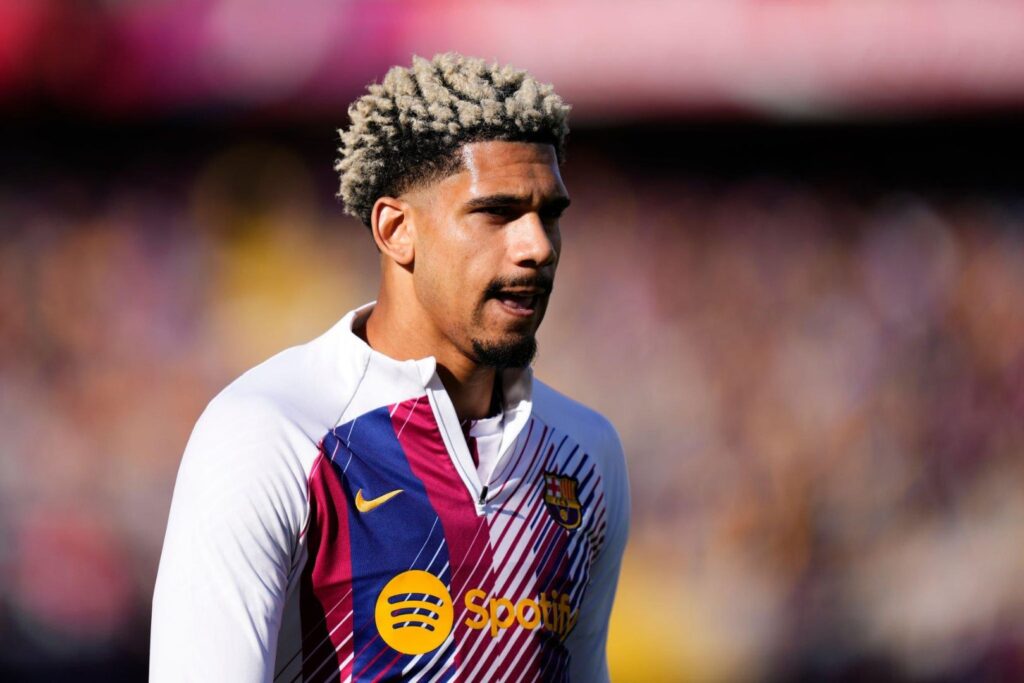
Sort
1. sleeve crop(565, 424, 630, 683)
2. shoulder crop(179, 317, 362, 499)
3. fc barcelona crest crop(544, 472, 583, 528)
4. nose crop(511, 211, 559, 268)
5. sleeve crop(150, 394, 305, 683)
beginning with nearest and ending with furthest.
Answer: sleeve crop(150, 394, 305, 683) < shoulder crop(179, 317, 362, 499) < nose crop(511, 211, 559, 268) < fc barcelona crest crop(544, 472, 583, 528) < sleeve crop(565, 424, 630, 683)

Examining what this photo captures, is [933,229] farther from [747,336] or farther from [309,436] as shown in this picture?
[309,436]

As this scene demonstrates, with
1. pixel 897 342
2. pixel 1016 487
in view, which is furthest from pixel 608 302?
pixel 1016 487

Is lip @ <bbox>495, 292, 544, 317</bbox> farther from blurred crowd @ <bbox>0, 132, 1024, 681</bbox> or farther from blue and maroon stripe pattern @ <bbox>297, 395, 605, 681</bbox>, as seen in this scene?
blurred crowd @ <bbox>0, 132, 1024, 681</bbox>

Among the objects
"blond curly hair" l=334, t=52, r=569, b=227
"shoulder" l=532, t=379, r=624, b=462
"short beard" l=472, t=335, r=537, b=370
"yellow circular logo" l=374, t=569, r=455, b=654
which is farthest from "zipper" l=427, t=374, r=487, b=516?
"blond curly hair" l=334, t=52, r=569, b=227

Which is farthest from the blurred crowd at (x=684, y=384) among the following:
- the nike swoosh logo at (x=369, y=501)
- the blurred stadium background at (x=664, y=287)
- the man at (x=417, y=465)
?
the nike swoosh logo at (x=369, y=501)

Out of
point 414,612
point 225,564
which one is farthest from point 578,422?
point 225,564

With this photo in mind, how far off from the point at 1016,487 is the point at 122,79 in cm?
410

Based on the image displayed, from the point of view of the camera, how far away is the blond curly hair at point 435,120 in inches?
96.9

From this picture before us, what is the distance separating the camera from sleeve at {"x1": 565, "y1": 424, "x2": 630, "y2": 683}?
275 centimetres

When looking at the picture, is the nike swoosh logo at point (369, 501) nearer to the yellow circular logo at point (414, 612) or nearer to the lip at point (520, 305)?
the yellow circular logo at point (414, 612)

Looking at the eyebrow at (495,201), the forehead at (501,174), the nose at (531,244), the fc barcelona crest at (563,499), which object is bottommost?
the fc barcelona crest at (563,499)

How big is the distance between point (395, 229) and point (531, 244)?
312 mm

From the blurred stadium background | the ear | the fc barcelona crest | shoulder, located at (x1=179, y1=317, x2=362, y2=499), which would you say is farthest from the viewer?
the blurred stadium background

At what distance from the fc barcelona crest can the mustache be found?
1.47 feet
